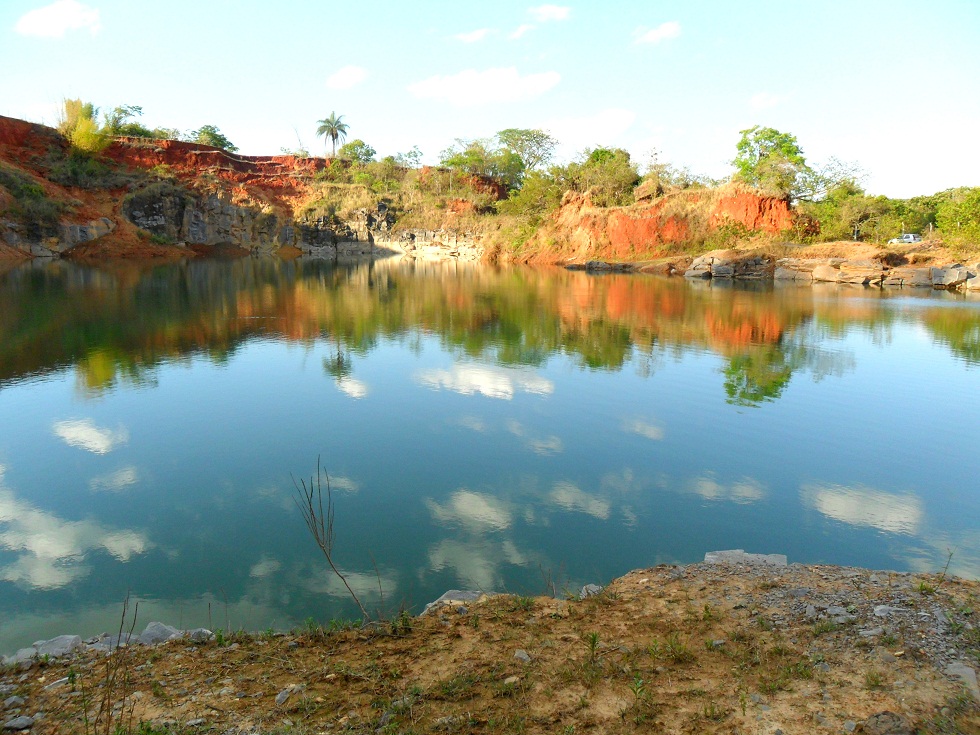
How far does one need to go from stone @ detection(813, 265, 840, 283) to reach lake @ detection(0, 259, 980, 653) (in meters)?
18.1

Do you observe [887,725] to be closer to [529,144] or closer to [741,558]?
[741,558]

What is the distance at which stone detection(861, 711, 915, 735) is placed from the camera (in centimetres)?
298

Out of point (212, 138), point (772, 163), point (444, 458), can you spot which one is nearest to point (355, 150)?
point (212, 138)

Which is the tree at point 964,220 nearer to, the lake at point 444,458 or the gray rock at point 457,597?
the lake at point 444,458

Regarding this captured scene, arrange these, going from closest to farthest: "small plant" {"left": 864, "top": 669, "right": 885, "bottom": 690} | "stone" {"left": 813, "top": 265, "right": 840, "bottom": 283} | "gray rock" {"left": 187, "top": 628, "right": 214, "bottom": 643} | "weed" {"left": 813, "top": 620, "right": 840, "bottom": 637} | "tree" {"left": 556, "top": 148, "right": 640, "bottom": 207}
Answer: "small plant" {"left": 864, "top": 669, "right": 885, "bottom": 690}, "weed" {"left": 813, "top": 620, "right": 840, "bottom": 637}, "gray rock" {"left": 187, "top": 628, "right": 214, "bottom": 643}, "stone" {"left": 813, "top": 265, "right": 840, "bottom": 283}, "tree" {"left": 556, "top": 148, "right": 640, "bottom": 207}

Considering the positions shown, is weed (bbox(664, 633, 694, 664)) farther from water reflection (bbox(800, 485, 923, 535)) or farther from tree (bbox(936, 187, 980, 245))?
tree (bbox(936, 187, 980, 245))

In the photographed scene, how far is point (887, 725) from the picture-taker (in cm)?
301

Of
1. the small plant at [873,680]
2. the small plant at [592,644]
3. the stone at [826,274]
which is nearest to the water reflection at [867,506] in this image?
the small plant at [873,680]

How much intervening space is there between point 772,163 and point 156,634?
49.3 m

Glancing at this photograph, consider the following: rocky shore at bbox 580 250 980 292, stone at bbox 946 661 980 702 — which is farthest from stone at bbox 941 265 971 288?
stone at bbox 946 661 980 702

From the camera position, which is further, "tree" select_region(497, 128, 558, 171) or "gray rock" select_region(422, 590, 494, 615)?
"tree" select_region(497, 128, 558, 171)

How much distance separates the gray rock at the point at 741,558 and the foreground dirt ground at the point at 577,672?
24.0 inches

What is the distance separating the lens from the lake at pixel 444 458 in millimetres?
5637

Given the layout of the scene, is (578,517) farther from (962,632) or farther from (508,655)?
(962,632)
